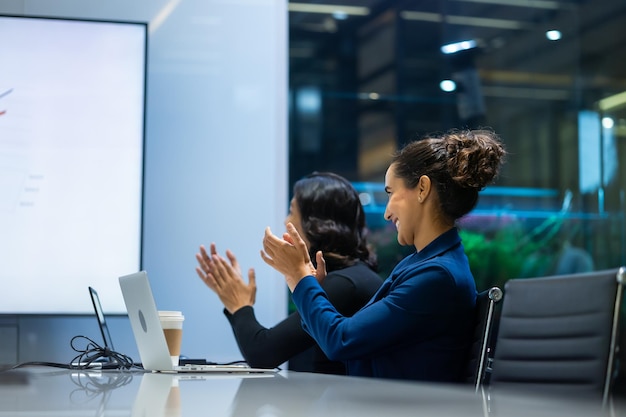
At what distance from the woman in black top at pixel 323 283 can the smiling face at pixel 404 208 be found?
34cm

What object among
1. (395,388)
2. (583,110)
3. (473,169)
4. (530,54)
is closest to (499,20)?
(530,54)

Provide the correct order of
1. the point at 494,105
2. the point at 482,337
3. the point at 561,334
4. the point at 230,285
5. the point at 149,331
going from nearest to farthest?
the point at 561,334
the point at 482,337
the point at 149,331
the point at 230,285
the point at 494,105

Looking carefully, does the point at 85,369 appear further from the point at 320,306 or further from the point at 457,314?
the point at 457,314

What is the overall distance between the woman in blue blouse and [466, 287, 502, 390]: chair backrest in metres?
0.03

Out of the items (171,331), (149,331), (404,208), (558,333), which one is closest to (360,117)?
(404,208)

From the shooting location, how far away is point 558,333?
5.91 feet

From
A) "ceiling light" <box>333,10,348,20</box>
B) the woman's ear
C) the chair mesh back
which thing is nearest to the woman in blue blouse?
the woman's ear

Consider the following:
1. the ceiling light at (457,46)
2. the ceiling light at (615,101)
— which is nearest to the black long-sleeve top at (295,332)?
the ceiling light at (457,46)

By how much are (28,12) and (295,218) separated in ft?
4.87

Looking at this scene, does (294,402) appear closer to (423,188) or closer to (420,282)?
(420,282)

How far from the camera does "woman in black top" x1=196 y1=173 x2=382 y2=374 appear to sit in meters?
2.43

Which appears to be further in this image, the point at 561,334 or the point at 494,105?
the point at 494,105

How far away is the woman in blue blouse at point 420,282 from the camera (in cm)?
193

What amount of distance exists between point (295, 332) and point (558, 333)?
2.77 ft
